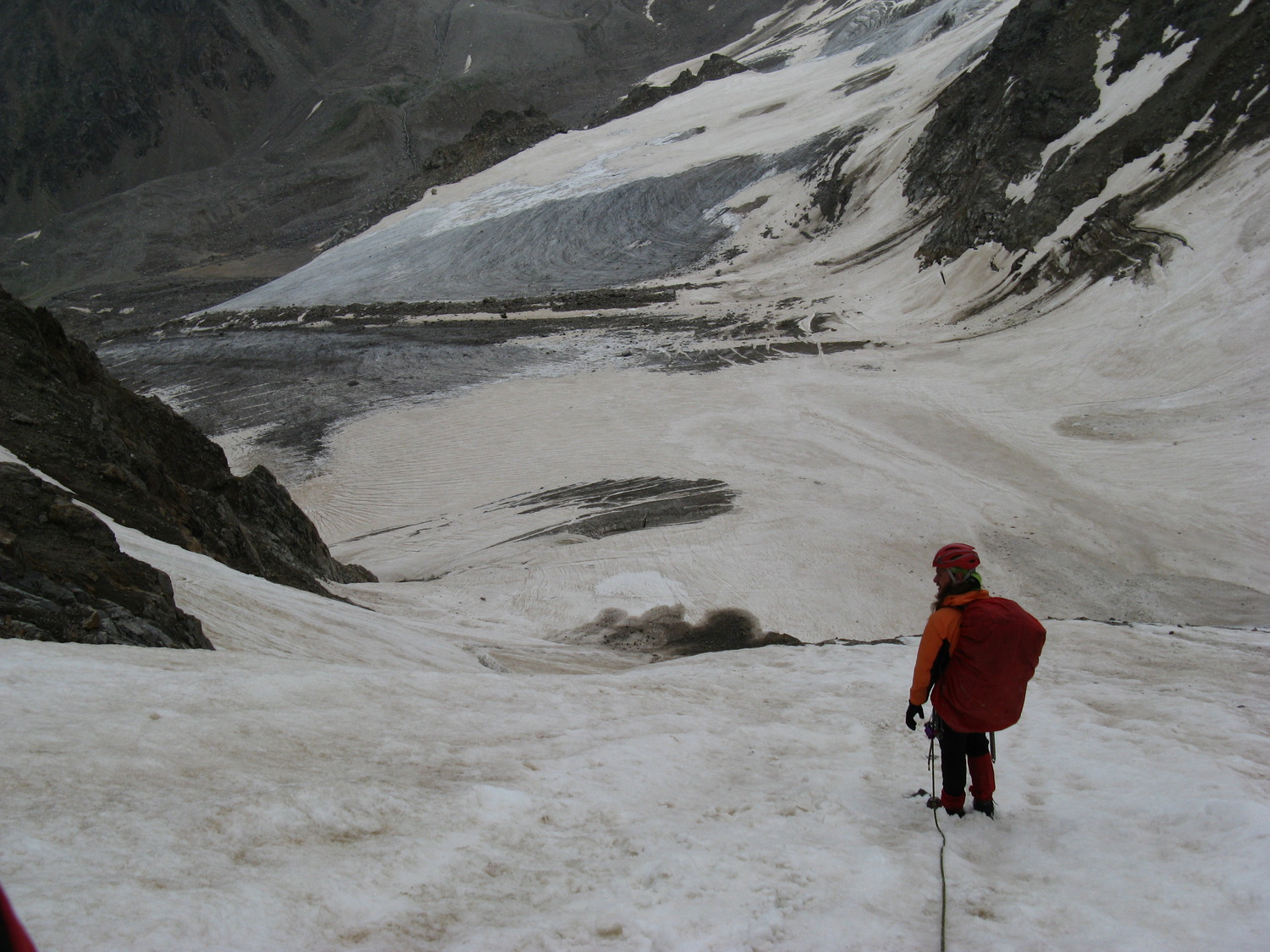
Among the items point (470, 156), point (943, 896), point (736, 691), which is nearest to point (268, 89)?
point (470, 156)

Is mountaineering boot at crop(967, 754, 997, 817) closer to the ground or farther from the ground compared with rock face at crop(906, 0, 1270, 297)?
closer to the ground

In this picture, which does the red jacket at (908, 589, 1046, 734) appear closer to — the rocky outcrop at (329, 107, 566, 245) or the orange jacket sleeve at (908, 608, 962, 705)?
the orange jacket sleeve at (908, 608, 962, 705)

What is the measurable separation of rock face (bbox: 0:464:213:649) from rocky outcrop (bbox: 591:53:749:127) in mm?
56179

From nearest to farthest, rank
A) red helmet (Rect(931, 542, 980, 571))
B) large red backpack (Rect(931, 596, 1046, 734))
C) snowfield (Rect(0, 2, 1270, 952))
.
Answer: snowfield (Rect(0, 2, 1270, 952)) → large red backpack (Rect(931, 596, 1046, 734)) → red helmet (Rect(931, 542, 980, 571))

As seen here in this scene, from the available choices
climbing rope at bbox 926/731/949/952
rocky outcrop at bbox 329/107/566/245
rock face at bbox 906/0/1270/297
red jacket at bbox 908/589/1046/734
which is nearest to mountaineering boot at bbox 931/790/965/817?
climbing rope at bbox 926/731/949/952

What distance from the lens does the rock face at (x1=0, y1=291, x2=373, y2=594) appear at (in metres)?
7.54

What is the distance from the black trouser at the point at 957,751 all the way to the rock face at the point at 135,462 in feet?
21.9

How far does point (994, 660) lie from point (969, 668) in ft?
0.37

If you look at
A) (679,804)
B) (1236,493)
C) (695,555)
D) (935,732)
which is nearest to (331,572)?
(695,555)

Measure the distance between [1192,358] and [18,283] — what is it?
68.3m

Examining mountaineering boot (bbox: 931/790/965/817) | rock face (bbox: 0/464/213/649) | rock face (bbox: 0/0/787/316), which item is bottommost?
mountaineering boot (bbox: 931/790/965/817)

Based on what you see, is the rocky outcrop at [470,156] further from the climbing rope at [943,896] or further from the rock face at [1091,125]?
the climbing rope at [943,896]

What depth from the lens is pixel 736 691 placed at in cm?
668

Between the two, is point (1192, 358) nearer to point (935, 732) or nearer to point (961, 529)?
point (961, 529)
